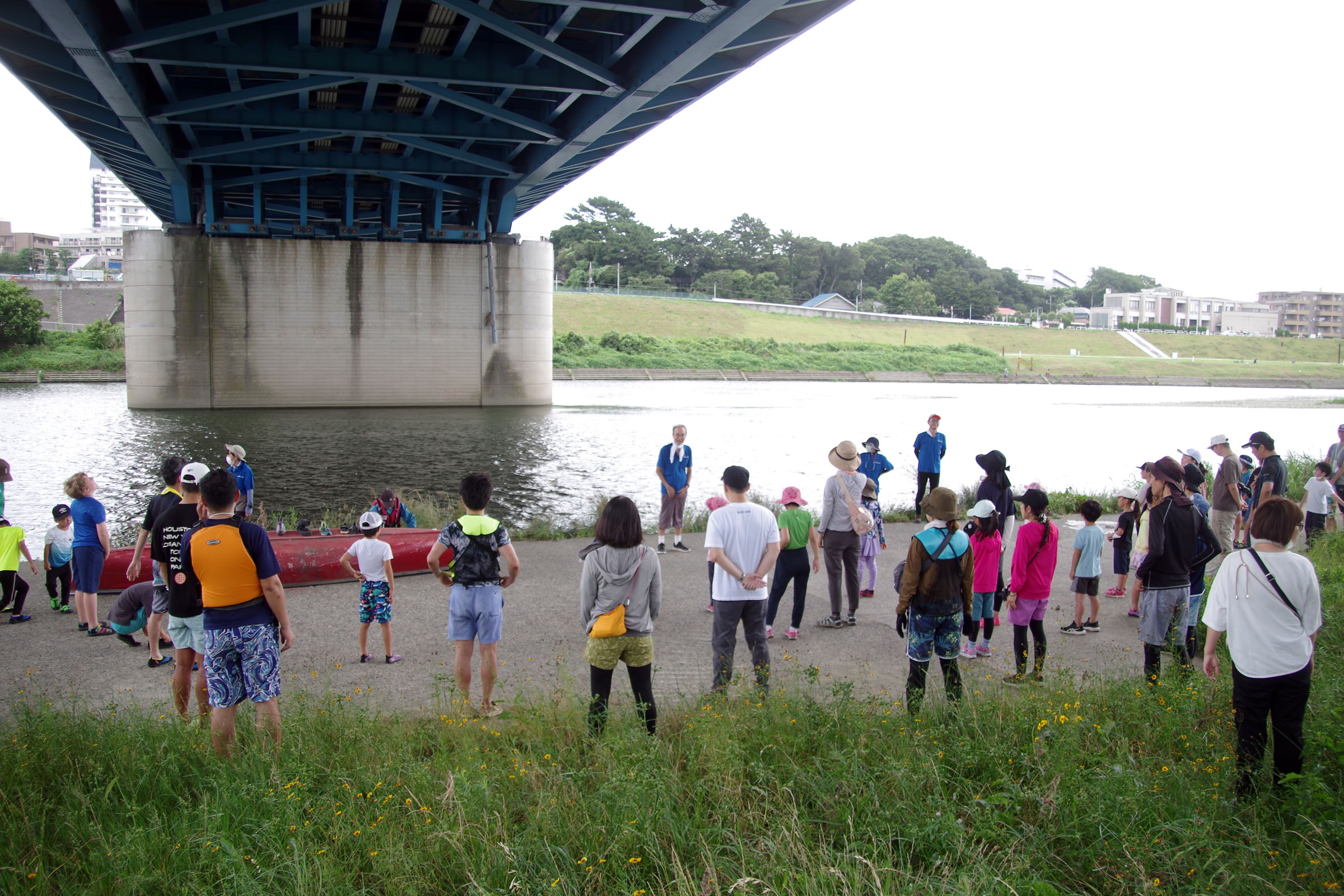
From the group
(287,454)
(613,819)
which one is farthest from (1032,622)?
(287,454)

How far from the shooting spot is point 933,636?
5.68 m

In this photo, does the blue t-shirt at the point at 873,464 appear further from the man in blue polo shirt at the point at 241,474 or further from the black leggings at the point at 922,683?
the man in blue polo shirt at the point at 241,474

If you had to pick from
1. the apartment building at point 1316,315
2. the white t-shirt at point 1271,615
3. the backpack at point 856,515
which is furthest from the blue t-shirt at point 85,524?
the apartment building at point 1316,315

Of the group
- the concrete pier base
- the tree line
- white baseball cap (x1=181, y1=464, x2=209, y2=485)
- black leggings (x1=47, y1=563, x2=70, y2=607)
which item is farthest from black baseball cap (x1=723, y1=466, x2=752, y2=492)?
the tree line

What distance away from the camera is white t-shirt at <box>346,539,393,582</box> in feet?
23.2

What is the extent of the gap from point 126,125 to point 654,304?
241 ft

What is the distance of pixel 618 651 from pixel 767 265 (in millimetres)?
128979

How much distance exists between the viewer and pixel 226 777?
4547 mm

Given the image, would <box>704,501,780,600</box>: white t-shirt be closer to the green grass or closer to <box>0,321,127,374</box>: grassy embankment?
<box>0,321,127,374</box>: grassy embankment

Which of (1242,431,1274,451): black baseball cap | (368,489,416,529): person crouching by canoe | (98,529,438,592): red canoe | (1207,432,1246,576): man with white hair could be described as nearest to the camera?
(98,529,438,592): red canoe

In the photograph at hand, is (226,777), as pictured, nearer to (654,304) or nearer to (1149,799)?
(1149,799)

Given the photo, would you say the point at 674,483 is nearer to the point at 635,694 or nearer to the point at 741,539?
the point at 741,539

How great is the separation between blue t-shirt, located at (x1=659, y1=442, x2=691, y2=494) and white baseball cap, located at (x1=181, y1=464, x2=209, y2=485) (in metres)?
6.66

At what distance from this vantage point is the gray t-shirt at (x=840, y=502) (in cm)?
829
